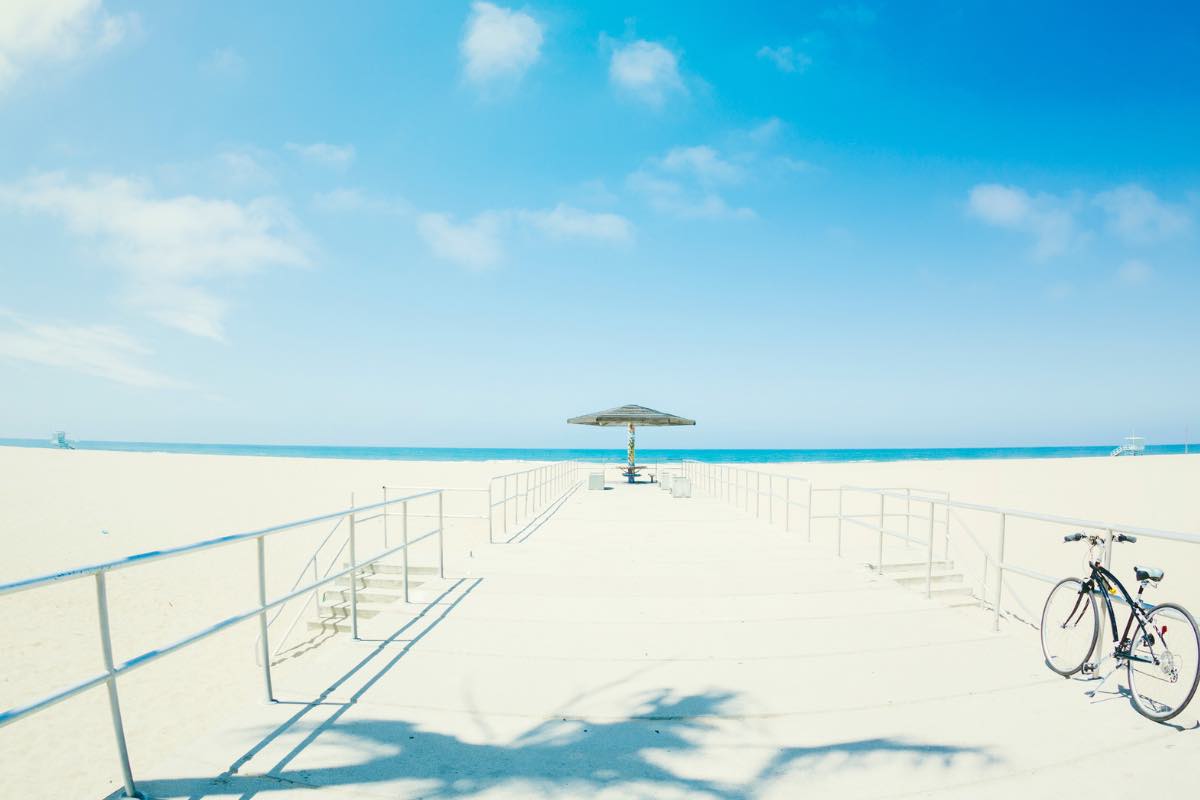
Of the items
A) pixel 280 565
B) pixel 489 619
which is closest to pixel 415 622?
pixel 489 619

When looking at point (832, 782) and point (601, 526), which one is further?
point (601, 526)

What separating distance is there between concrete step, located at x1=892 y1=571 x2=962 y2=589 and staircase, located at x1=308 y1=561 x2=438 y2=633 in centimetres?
624

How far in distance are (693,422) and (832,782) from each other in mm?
17276

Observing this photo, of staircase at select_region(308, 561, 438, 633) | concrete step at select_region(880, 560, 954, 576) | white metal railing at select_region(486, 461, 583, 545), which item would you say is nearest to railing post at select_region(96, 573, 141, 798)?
staircase at select_region(308, 561, 438, 633)

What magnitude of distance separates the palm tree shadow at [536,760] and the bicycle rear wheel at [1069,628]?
4.51 feet

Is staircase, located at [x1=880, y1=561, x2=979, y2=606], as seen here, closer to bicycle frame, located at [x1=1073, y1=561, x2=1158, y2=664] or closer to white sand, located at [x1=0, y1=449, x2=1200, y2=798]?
white sand, located at [x1=0, y1=449, x2=1200, y2=798]

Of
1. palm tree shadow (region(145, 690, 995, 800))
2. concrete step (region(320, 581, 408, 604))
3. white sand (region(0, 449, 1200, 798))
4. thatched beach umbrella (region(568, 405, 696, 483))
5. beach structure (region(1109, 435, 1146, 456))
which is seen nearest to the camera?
palm tree shadow (region(145, 690, 995, 800))

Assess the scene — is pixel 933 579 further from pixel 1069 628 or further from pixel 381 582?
pixel 381 582

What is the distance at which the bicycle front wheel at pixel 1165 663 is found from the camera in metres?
2.95

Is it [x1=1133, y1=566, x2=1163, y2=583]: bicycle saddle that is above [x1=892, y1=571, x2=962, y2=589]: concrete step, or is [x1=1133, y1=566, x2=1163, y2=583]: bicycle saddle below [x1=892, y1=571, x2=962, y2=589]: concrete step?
above

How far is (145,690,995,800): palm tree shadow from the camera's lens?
8.28 feet

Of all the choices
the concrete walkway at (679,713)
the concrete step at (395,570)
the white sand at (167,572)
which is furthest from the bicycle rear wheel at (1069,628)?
the concrete step at (395,570)

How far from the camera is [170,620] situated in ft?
27.2

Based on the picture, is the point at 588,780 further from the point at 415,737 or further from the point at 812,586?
the point at 812,586
